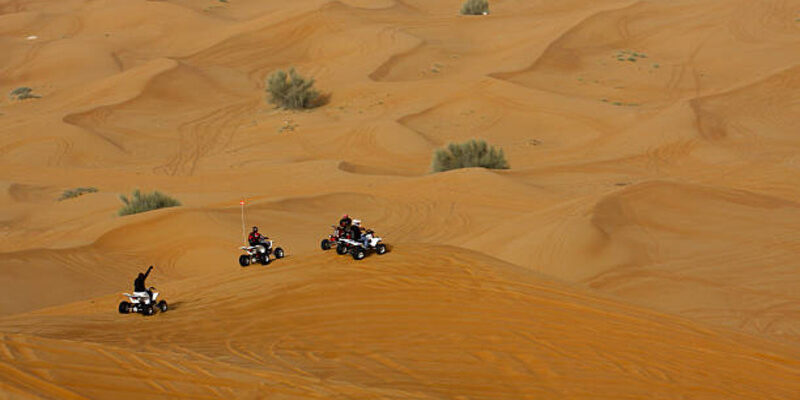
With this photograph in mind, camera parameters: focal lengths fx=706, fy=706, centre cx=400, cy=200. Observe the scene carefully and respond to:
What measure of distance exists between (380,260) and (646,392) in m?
4.89

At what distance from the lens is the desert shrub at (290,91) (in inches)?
1248

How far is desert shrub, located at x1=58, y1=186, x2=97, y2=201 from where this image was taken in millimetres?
21620

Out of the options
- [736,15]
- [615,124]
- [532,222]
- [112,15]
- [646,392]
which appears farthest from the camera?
[112,15]

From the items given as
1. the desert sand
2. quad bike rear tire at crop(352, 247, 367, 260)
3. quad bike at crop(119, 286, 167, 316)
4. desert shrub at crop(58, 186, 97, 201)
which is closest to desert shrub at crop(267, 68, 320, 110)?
the desert sand

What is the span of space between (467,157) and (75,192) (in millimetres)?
12474

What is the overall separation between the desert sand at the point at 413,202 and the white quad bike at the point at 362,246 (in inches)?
10.2

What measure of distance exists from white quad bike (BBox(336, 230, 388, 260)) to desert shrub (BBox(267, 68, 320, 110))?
838 inches

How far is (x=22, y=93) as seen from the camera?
35688 millimetres

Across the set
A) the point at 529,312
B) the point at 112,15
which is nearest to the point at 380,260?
the point at 529,312

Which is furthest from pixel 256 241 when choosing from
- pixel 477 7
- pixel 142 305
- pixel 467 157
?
pixel 477 7

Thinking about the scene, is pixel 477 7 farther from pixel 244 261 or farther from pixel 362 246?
pixel 362 246

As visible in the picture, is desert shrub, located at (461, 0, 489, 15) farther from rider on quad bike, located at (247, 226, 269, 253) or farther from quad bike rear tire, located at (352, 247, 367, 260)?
quad bike rear tire, located at (352, 247, 367, 260)

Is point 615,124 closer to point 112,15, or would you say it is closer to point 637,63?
point 637,63

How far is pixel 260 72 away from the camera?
38.6 metres
